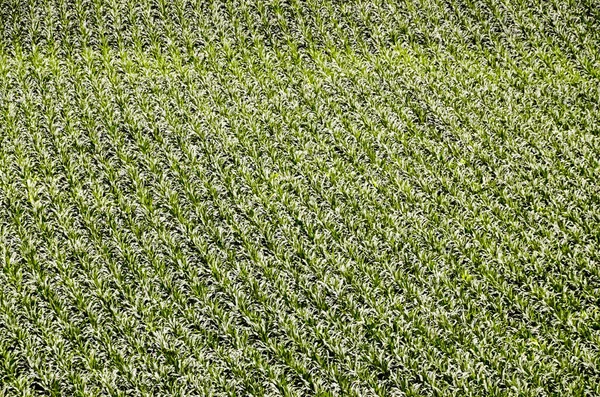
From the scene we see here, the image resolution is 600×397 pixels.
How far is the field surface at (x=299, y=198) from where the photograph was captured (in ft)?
10.3

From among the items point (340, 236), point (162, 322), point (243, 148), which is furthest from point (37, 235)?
point (340, 236)

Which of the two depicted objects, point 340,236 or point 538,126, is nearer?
point 340,236

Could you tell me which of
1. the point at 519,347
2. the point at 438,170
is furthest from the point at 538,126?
the point at 519,347

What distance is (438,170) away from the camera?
160 inches

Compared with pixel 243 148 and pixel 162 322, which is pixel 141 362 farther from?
pixel 243 148

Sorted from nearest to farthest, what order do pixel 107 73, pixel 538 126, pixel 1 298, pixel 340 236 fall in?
pixel 1 298, pixel 340 236, pixel 538 126, pixel 107 73

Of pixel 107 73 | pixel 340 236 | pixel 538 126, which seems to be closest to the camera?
pixel 340 236

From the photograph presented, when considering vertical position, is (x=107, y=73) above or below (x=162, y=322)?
above

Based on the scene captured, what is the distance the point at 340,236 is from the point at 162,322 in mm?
927

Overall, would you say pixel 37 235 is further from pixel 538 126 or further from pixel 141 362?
pixel 538 126

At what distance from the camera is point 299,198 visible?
12.9ft

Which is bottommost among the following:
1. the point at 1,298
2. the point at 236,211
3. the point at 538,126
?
the point at 1,298

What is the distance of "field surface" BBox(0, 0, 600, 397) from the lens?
3150mm

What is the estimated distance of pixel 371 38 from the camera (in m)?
5.06
